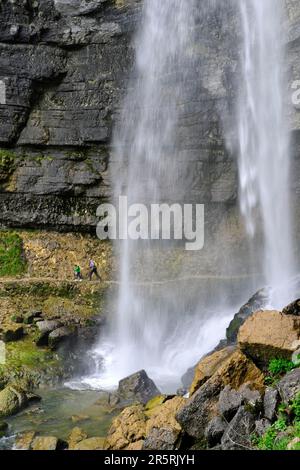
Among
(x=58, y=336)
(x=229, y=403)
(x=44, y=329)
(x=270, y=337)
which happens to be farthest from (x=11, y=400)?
(x=270, y=337)

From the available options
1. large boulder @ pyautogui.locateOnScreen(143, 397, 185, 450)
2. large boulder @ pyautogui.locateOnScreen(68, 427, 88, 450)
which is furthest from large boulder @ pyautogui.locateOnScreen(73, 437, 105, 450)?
large boulder @ pyautogui.locateOnScreen(143, 397, 185, 450)

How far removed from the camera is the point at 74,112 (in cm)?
2486

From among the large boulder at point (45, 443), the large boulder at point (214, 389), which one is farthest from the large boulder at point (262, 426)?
the large boulder at point (45, 443)

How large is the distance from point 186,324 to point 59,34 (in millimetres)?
16738

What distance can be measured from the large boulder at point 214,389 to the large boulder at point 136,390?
13.5 ft

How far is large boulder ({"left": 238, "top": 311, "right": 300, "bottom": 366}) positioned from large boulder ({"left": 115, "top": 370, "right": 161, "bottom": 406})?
4.67 meters

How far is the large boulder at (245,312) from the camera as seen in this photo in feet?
51.6

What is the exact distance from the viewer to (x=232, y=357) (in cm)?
1022

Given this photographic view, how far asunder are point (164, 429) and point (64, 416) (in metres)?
4.60

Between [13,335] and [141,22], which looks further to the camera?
[141,22]

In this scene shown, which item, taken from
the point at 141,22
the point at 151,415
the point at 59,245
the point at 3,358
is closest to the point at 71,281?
the point at 59,245
